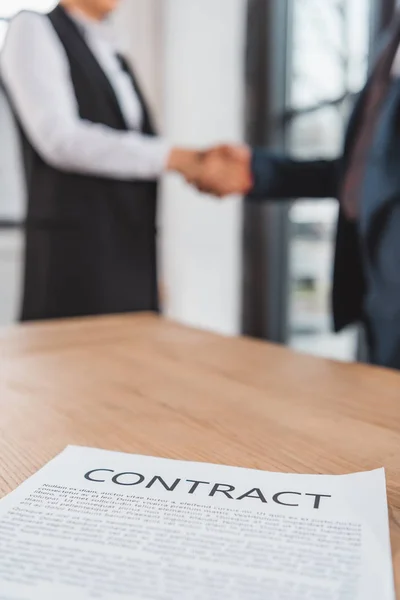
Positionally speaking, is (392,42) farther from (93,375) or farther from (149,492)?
(149,492)

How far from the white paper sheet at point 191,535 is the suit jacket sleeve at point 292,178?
45.7 inches

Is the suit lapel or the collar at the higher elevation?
the collar

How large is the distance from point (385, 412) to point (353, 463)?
0.51 ft

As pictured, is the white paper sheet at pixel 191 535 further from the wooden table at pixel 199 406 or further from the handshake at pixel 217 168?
the handshake at pixel 217 168

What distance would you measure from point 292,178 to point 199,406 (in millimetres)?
1025

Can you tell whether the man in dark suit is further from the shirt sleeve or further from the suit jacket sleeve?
the shirt sleeve

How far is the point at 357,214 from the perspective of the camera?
3.79 ft

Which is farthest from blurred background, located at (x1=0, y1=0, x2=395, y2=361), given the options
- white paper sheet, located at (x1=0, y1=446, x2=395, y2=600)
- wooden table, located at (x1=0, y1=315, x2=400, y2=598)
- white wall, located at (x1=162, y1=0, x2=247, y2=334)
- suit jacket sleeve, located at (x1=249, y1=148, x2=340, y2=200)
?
white paper sheet, located at (x1=0, y1=446, x2=395, y2=600)

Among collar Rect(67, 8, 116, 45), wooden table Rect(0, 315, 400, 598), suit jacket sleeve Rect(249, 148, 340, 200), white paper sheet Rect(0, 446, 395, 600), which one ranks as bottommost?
wooden table Rect(0, 315, 400, 598)

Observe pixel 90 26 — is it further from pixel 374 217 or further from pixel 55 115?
pixel 374 217

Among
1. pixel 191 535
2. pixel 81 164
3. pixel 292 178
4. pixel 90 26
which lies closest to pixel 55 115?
pixel 81 164

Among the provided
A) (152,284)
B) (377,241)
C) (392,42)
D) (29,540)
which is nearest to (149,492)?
(29,540)

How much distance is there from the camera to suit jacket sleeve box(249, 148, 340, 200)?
60.1 inches

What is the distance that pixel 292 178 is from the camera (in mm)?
1541
